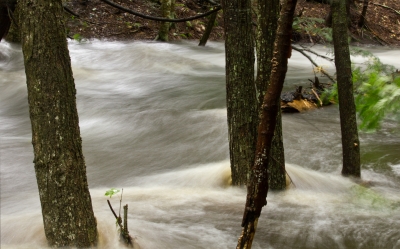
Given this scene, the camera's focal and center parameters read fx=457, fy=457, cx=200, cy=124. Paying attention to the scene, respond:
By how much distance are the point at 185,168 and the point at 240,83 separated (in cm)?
237

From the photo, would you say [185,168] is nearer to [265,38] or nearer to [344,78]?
[344,78]

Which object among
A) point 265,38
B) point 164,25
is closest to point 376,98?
point 265,38

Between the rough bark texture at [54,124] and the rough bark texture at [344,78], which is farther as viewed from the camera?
the rough bark texture at [344,78]

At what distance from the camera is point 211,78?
1271 cm

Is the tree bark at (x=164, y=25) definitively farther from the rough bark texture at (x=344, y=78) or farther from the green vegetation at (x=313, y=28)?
the rough bark texture at (x=344, y=78)

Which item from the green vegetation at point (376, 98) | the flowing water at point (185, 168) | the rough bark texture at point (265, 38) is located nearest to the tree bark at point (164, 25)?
the flowing water at point (185, 168)

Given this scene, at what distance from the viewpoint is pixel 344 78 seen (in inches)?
227

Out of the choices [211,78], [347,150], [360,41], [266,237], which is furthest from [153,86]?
[360,41]

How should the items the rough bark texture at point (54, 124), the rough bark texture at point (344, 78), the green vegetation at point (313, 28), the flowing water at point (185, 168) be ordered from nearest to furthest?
the rough bark texture at point (54, 124), the flowing water at point (185, 168), the rough bark texture at point (344, 78), the green vegetation at point (313, 28)

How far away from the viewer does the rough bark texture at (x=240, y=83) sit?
4.94 m

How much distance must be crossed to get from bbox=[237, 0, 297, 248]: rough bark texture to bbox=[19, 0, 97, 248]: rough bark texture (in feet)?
4.68

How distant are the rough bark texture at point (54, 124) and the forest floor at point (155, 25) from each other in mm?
12059

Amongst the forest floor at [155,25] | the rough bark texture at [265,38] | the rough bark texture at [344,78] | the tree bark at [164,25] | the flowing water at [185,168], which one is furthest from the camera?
the forest floor at [155,25]

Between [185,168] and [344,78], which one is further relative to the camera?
[185,168]
